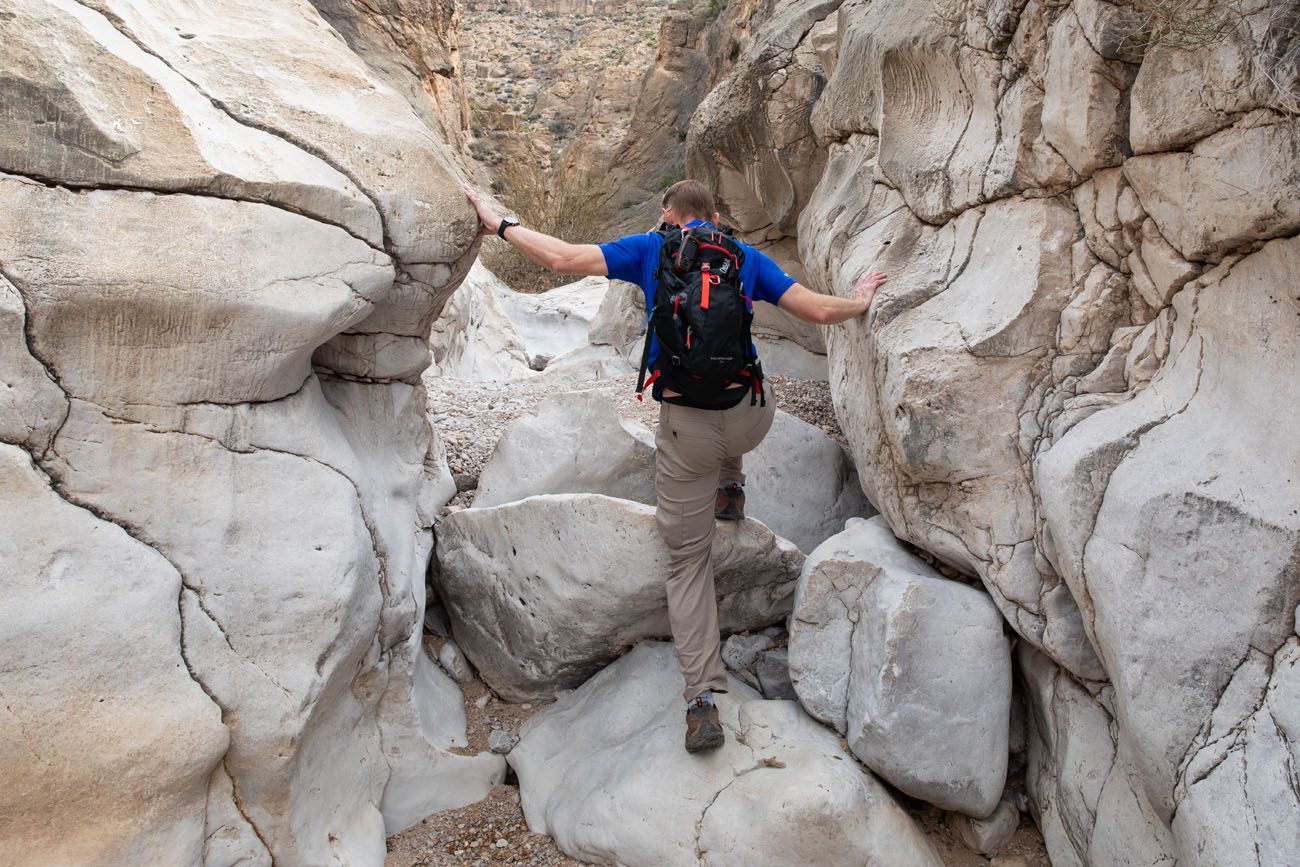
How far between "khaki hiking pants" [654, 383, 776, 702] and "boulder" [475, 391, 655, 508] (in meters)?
0.75

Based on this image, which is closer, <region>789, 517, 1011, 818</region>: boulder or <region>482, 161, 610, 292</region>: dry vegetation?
<region>789, 517, 1011, 818</region>: boulder

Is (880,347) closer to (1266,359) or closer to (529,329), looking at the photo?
(1266,359)

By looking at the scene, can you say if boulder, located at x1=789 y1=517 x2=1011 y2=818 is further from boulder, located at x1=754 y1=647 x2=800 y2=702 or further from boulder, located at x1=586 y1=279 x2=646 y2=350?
boulder, located at x1=586 y1=279 x2=646 y2=350

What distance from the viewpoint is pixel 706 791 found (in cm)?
311

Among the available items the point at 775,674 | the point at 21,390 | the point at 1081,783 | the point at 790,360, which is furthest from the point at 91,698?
the point at 790,360

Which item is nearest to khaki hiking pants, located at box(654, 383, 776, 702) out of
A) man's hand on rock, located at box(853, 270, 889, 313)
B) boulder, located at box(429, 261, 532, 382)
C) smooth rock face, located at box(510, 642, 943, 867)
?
smooth rock face, located at box(510, 642, 943, 867)

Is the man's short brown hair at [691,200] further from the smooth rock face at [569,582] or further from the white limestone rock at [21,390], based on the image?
the white limestone rock at [21,390]

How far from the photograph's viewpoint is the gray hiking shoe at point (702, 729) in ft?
10.3

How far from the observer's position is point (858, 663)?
10.9 feet

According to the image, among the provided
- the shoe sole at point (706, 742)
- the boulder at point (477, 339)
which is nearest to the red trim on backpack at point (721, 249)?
the shoe sole at point (706, 742)

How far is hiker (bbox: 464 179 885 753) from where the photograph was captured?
9.79 feet

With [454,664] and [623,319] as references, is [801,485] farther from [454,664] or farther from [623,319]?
[623,319]

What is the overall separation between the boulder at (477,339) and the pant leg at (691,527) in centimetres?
367

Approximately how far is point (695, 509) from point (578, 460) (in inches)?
38.9
